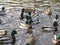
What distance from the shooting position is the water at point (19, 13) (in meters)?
4.63

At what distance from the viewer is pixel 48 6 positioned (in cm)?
660

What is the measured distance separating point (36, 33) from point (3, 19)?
112 cm

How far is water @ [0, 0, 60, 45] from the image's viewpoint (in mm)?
4626

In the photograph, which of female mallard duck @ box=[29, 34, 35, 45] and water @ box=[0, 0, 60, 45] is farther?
water @ box=[0, 0, 60, 45]

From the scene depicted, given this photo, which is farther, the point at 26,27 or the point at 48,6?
the point at 48,6

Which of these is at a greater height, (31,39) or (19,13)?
(19,13)

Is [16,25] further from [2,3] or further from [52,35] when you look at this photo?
[2,3]

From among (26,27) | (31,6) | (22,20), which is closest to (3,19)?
(22,20)

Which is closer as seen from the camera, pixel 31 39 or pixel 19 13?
pixel 31 39

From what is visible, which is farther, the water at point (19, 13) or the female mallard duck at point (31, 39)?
the water at point (19, 13)

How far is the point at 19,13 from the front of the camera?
6.02 metres

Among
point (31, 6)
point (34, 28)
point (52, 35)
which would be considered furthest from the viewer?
point (31, 6)

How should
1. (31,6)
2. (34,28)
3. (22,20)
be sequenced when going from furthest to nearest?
(31,6) < (22,20) < (34,28)

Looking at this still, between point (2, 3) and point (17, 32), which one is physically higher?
point (2, 3)
